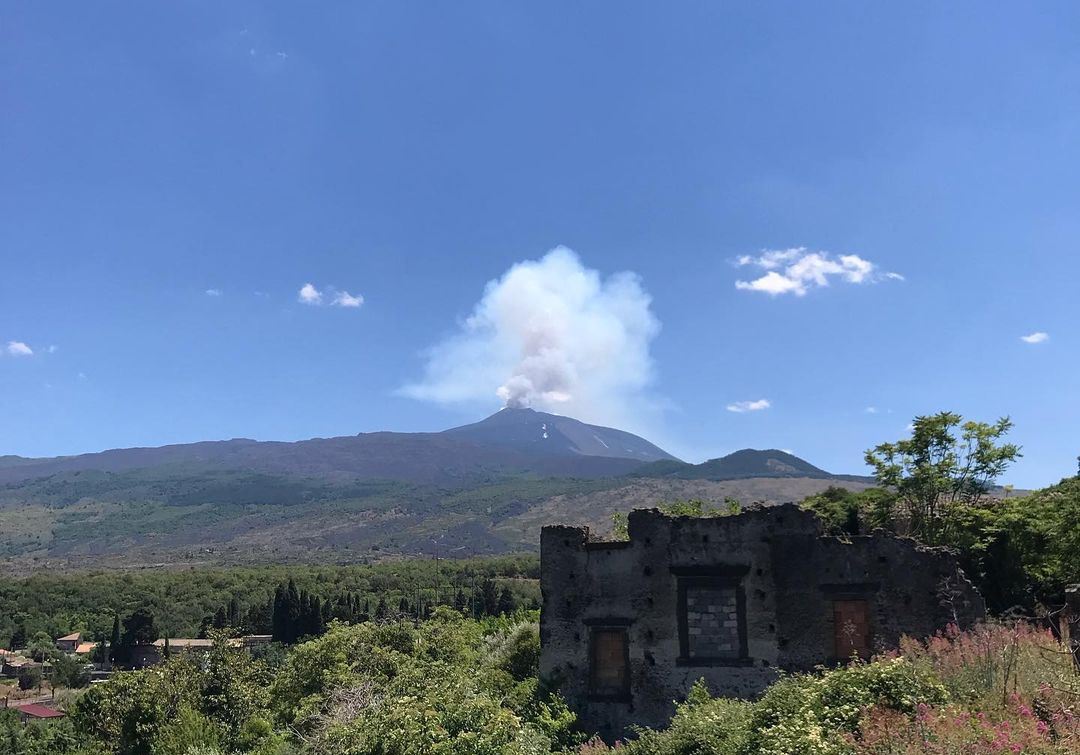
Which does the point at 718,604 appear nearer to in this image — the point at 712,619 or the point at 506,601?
the point at 712,619

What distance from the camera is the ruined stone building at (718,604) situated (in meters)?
19.3

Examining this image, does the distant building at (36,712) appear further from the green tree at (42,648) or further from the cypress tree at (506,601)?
the cypress tree at (506,601)

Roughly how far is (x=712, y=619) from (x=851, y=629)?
3584 mm

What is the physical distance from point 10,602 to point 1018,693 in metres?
126

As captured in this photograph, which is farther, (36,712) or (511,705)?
(36,712)

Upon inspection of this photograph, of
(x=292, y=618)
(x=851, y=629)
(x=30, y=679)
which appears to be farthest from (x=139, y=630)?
(x=851, y=629)

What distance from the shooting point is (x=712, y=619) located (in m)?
20.4

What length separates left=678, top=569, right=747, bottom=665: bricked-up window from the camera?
795 inches

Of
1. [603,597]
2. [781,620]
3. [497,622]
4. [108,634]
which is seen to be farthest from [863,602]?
[108,634]

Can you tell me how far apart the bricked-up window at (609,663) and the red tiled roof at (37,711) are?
54.8m

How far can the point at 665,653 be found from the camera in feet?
Result: 67.4

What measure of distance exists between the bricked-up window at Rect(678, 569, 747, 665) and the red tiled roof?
5749 cm

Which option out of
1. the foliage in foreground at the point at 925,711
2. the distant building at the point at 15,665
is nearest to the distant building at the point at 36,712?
the distant building at the point at 15,665

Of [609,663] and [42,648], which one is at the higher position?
[609,663]
